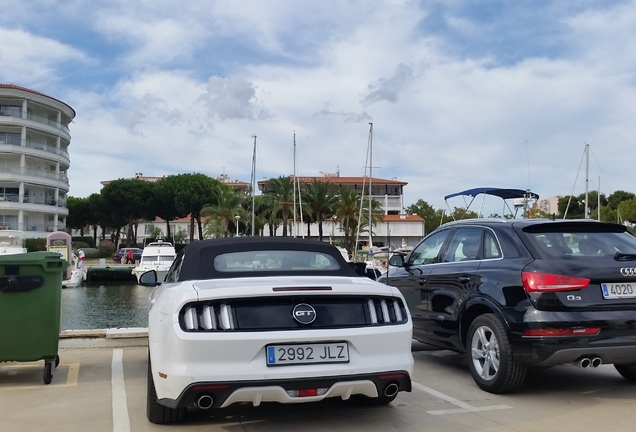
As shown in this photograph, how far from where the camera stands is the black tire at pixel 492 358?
540cm

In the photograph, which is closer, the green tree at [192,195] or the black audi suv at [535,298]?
the black audi suv at [535,298]

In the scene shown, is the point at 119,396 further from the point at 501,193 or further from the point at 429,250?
the point at 501,193

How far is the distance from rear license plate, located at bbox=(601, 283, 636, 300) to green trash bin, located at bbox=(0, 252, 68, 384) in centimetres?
497

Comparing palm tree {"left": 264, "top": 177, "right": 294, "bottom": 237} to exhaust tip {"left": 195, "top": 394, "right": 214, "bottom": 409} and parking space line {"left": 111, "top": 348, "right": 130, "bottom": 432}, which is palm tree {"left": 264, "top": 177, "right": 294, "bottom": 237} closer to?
parking space line {"left": 111, "top": 348, "right": 130, "bottom": 432}

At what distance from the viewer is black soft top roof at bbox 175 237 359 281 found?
4.86 meters

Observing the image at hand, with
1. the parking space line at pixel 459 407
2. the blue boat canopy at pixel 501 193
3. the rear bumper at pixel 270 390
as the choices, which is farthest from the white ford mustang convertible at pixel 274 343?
the blue boat canopy at pixel 501 193

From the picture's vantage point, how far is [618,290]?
5.28 meters

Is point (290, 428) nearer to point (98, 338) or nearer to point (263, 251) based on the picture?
point (263, 251)

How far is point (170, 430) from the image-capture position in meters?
4.51

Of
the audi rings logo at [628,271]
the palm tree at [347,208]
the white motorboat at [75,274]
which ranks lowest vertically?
the white motorboat at [75,274]

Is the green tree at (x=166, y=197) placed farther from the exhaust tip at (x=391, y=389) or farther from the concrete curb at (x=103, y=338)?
the exhaust tip at (x=391, y=389)

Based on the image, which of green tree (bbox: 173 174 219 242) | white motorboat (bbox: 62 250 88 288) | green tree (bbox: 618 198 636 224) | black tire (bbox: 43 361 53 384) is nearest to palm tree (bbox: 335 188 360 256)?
white motorboat (bbox: 62 250 88 288)

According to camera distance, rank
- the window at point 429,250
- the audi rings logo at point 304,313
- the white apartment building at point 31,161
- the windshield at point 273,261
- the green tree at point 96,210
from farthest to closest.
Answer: the green tree at point 96,210 → the white apartment building at point 31,161 → the window at point 429,250 → the windshield at point 273,261 → the audi rings logo at point 304,313

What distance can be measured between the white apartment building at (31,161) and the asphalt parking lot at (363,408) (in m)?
67.6
